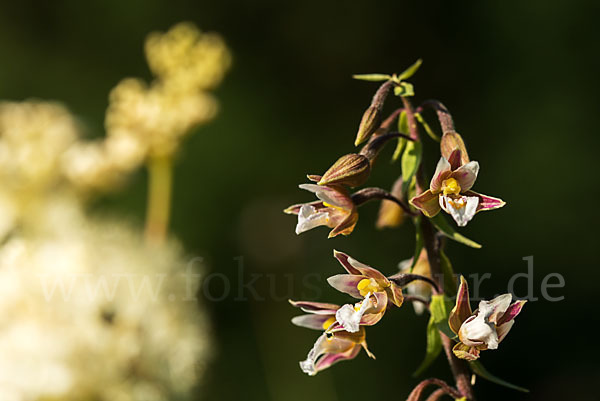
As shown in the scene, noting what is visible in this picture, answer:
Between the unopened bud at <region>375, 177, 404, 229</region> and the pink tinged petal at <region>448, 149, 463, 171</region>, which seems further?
the unopened bud at <region>375, 177, 404, 229</region>

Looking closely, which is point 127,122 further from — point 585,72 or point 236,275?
point 585,72

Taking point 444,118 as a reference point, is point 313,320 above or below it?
below

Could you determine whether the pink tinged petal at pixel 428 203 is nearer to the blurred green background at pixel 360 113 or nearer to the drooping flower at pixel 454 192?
the drooping flower at pixel 454 192

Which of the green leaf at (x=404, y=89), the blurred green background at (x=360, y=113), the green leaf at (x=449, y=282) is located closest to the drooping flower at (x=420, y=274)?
the green leaf at (x=449, y=282)

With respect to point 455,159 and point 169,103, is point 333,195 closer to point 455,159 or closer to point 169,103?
point 455,159

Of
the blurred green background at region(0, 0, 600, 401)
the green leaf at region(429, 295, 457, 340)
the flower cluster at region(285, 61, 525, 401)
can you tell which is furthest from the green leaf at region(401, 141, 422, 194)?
the blurred green background at region(0, 0, 600, 401)

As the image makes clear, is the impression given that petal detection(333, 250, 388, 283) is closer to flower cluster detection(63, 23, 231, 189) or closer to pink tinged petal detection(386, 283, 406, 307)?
pink tinged petal detection(386, 283, 406, 307)

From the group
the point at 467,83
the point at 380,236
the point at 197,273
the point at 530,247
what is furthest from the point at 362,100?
the point at 197,273

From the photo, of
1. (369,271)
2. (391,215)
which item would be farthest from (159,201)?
(369,271)
